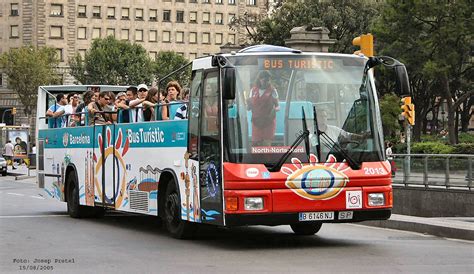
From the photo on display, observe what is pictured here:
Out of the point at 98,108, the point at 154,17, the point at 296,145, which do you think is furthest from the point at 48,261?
the point at 154,17

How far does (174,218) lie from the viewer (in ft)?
50.4

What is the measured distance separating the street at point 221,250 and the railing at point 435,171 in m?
10.6

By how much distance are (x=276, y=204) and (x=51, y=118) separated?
992 cm

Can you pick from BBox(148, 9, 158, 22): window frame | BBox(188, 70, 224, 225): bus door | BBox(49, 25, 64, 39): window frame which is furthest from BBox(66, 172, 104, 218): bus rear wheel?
BBox(148, 9, 158, 22): window frame

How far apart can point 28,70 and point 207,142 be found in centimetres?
8701

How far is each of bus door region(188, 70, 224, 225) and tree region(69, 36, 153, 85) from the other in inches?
3504

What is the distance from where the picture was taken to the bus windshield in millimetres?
13391

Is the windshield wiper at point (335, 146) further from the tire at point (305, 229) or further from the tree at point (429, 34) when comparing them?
the tree at point (429, 34)

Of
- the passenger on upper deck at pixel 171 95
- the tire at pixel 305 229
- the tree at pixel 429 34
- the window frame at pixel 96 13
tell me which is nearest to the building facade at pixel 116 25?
the window frame at pixel 96 13

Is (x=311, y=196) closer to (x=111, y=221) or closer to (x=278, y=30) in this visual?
(x=111, y=221)

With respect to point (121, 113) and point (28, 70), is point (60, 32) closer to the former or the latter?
point (28, 70)

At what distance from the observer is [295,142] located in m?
13.4

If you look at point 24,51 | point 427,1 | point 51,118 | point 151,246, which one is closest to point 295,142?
point 151,246

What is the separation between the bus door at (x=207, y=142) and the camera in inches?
537
